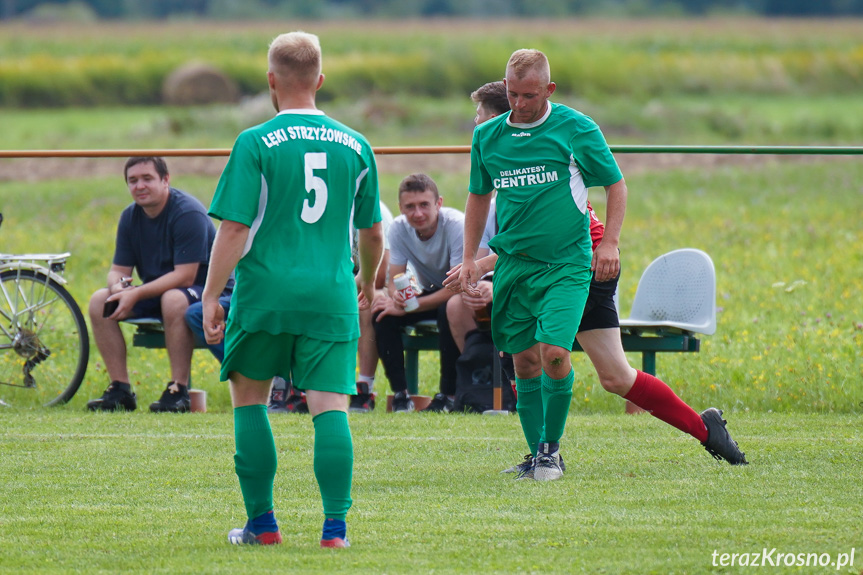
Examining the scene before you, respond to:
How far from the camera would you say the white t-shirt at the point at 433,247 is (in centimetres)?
788

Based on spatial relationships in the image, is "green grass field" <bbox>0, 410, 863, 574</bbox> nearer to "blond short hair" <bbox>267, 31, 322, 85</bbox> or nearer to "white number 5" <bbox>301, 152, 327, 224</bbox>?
"white number 5" <bbox>301, 152, 327, 224</bbox>

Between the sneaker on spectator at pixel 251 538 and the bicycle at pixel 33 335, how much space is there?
13.7 feet

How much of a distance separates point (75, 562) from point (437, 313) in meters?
4.20

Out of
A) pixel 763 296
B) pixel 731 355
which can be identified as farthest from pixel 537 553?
pixel 763 296

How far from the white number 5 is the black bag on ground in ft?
12.1

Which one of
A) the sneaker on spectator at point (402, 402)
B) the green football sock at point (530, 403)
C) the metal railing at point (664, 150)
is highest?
the metal railing at point (664, 150)

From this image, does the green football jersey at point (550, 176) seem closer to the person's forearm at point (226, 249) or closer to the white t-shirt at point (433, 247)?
the person's forearm at point (226, 249)

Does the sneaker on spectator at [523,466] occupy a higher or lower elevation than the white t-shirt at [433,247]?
lower

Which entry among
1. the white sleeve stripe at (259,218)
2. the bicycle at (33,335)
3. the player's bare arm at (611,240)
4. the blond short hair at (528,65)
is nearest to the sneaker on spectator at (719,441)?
the player's bare arm at (611,240)

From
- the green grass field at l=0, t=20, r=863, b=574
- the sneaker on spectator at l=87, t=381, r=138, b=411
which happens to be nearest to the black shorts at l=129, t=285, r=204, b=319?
the sneaker on spectator at l=87, t=381, r=138, b=411

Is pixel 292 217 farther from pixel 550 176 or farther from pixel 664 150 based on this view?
pixel 664 150

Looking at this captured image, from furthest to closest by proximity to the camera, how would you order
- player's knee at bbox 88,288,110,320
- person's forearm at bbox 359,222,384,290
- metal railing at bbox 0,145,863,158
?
player's knee at bbox 88,288,110,320 → metal railing at bbox 0,145,863,158 → person's forearm at bbox 359,222,384,290

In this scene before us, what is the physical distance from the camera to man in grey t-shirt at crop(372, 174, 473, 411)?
7.78 metres

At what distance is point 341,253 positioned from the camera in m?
4.23
